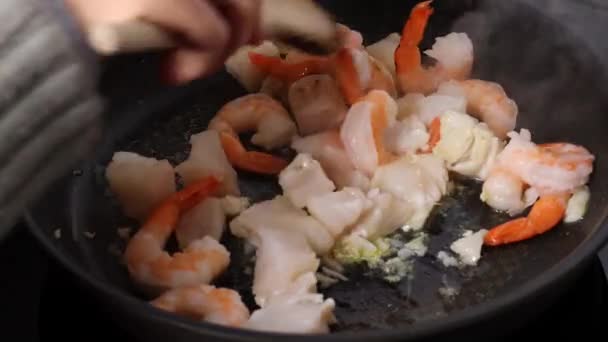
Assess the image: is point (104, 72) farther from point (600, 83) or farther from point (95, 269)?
point (600, 83)

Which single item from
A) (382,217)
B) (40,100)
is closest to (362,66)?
(382,217)

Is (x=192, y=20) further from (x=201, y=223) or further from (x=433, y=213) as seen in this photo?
(x=433, y=213)

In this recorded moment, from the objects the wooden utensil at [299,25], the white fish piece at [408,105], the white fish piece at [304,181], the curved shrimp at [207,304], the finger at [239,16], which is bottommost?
the curved shrimp at [207,304]

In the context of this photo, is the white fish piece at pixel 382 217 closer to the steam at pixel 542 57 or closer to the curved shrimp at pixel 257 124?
the curved shrimp at pixel 257 124

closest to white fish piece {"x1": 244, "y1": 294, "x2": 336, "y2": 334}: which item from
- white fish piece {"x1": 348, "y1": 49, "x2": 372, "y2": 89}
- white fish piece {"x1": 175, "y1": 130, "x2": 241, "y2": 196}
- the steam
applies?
white fish piece {"x1": 175, "y1": 130, "x2": 241, "y2": 196}

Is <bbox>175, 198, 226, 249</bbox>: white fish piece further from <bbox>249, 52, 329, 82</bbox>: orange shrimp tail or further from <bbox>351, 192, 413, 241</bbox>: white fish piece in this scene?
<bbox>249, 52, 329, 82</bbox>: orange shrimp tail

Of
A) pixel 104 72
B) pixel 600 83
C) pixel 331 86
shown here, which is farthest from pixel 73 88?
pixel 600 83

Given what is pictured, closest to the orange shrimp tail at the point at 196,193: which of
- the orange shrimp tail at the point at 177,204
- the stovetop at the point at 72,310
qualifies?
the orange shrimp tail at the point at 177,204
